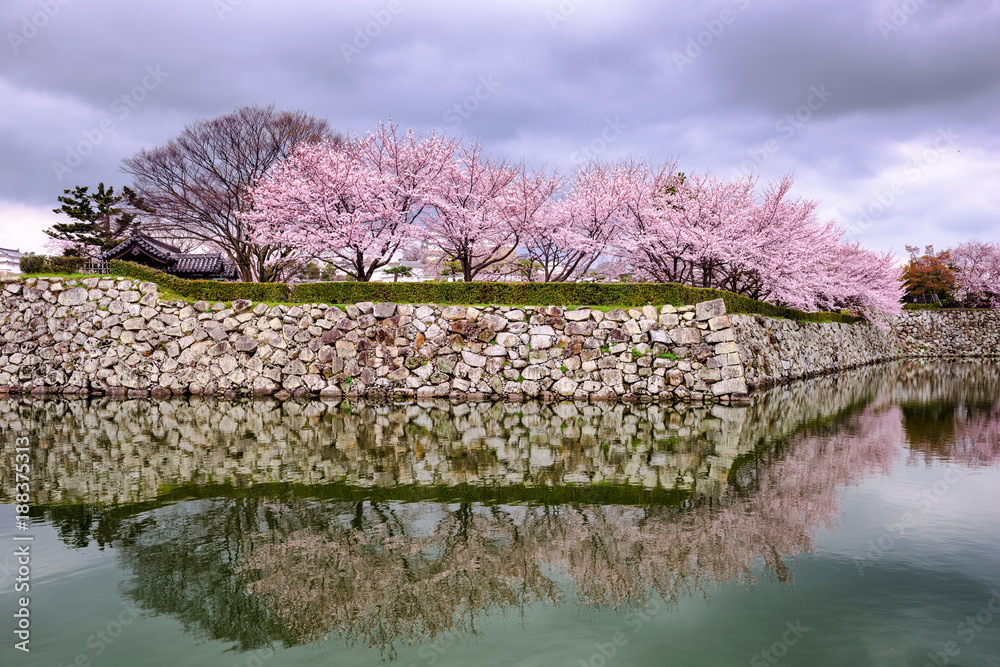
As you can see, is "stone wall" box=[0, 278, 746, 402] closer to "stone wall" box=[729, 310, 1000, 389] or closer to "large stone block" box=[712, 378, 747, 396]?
"large stone block" box=[712, 378, 747, 396]

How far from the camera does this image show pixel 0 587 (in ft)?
14.7

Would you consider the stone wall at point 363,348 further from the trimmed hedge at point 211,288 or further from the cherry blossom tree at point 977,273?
the cherry blossom tree at point 977,273

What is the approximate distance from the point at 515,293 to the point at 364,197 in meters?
7.72

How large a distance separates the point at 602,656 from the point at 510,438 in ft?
21.7

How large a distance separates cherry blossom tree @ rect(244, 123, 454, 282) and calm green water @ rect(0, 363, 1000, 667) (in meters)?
12.5

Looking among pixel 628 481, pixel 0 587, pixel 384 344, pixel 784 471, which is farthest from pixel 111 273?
pixel 784 471

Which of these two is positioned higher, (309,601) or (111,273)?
(111,273)

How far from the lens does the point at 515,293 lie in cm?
1692

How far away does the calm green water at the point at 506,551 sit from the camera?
12.1 feet

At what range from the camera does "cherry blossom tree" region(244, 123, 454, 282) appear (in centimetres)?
2117

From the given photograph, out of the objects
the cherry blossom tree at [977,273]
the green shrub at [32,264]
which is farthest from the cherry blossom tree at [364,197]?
the cherry blossom tree at [977,273]

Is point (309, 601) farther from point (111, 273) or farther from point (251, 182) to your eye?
point (251, 182)

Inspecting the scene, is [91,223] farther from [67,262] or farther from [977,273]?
[977,273]

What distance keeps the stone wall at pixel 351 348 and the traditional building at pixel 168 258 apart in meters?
11.1
